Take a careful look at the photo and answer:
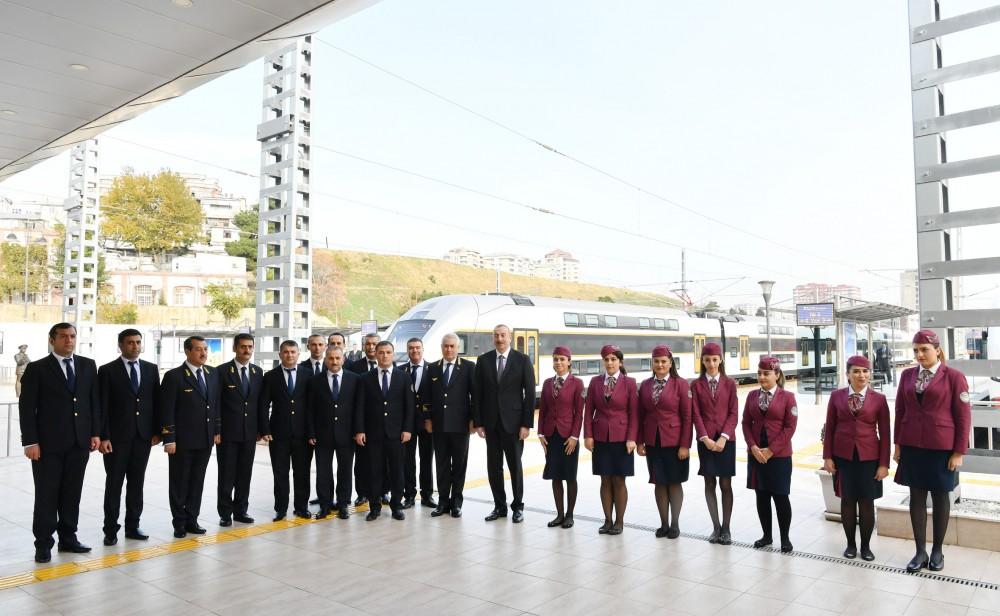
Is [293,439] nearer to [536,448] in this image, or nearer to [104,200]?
[536,448]

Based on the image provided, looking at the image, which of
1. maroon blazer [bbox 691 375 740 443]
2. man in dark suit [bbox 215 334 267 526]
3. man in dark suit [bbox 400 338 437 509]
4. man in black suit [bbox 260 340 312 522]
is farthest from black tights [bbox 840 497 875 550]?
man in dark suit [bbox 215 334 267 526]

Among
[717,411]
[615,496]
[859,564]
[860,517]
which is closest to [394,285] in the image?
[615,496]

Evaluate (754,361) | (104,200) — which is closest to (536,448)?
(754,361)

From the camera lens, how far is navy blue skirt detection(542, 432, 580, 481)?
19.5ft

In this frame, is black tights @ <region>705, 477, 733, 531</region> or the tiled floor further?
black tights @ <region>705, 477, 733, 531</region>

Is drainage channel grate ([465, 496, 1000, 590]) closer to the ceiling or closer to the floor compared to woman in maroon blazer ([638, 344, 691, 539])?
closer to the floor

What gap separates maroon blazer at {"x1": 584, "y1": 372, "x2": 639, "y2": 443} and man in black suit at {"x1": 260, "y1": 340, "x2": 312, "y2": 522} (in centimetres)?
264

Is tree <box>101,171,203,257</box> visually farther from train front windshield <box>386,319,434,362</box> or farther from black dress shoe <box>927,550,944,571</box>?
black dress shoe <box>927,550,944,571</box>

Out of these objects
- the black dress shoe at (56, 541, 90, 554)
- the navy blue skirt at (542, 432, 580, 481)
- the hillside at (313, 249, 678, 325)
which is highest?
the hillside at (313, 249, 678, 325)

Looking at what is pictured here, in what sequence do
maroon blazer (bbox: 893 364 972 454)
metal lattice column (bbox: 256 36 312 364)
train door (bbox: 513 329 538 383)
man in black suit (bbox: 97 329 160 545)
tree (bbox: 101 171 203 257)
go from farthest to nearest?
tree (bbox: 101 171 203 257), train door (bbox: 513 329 538 383), metal lattice column (bbox: 256 36 312 364), man in black suit (bbox: 97 329 160 545), maroon blazer (bbox: 893 364 972 454)

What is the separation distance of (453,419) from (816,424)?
9.95 m

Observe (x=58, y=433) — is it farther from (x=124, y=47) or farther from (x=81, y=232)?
(x=81, y=232)

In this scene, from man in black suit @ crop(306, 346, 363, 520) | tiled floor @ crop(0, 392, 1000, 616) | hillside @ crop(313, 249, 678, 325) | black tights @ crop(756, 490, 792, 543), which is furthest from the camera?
hillside @ crop(313, 249, 678, 325)

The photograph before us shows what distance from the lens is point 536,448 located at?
10.9 metres
